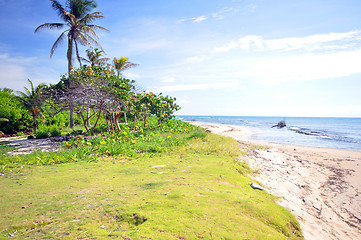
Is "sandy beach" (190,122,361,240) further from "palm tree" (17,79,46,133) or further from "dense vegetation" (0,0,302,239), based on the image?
"palm tree" (17,79,46,133)

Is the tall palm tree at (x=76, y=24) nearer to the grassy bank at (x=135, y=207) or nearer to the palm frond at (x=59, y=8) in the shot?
the palm frond at (x=59, y=8)

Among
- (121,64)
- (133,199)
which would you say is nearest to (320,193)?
(133,199)

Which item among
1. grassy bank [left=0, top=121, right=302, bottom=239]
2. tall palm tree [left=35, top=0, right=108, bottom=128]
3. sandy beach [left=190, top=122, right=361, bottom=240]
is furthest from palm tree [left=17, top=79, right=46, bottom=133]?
sandy beach [left=190, top=122, right=361, bottom=240]

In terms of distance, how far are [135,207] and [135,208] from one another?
0.03 metres

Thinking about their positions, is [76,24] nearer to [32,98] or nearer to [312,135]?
[32,98]

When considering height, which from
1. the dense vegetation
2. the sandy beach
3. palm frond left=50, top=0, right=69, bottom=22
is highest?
palm frond left=50, top=0, right=69, bottom=22

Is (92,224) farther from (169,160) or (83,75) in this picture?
(83,75)

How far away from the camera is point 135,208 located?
3.04 metres

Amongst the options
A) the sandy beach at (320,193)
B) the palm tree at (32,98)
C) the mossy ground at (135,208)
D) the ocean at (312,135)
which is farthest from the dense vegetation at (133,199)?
the ocean at (312,135)

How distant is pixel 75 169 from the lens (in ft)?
19.1

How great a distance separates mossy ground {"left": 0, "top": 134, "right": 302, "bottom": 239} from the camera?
2.45 metres

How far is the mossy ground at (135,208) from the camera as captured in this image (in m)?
2.45

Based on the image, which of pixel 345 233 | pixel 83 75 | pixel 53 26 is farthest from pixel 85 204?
pixel 53 26

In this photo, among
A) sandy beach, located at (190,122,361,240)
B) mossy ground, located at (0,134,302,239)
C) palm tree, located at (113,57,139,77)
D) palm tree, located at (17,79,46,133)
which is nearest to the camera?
mossy ground, located at (0,134,302,239)
